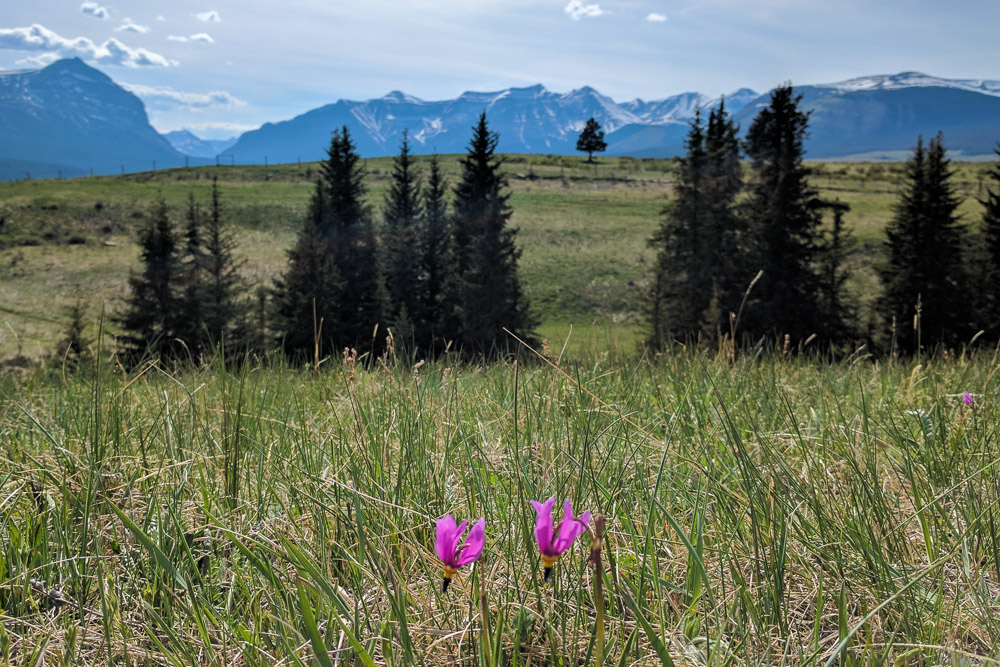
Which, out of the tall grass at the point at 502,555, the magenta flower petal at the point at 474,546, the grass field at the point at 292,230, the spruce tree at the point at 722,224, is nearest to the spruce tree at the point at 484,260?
the grass field at the point at 292,230

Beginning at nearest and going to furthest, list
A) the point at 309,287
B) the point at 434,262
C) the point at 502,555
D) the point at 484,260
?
1. the point at 502,555
2. the point at 309,287
3. the point at 484,260
4. the point at 434,262

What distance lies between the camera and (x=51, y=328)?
38156mm

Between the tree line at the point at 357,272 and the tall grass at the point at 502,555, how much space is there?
25.5 meters

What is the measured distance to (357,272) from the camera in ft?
125

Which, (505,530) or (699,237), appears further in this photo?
(699,237)

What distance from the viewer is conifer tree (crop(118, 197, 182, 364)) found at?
3017 cm

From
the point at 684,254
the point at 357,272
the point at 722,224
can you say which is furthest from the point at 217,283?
the point at 722,224

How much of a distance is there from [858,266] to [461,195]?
1361 inches

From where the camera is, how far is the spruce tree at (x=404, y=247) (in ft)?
135

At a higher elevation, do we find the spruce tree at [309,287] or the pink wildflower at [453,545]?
the pink wildflower at [453,545]

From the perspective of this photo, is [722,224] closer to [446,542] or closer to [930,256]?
[930,256]

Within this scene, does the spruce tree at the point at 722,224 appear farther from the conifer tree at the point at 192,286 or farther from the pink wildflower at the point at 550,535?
the pink wildflower at the point at 550,535

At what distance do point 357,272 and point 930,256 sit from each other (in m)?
34.0

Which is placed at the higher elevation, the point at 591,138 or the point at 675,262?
the point at 591,138
